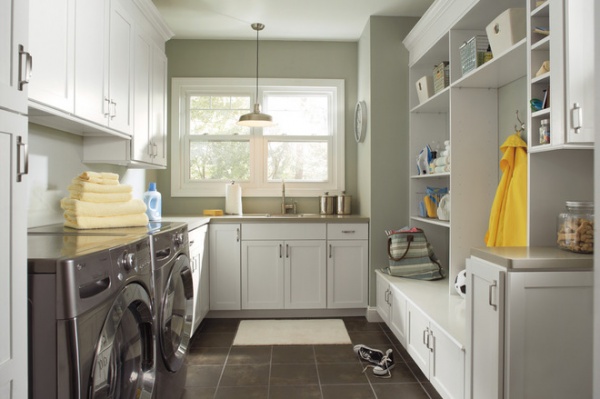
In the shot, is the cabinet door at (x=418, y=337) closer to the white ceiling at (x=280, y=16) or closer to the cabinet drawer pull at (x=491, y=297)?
the cabinet drawer pull at (x=491, y=297)

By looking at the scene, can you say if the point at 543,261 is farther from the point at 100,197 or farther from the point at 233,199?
the point at 233,199

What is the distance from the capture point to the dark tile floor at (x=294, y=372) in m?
2.26

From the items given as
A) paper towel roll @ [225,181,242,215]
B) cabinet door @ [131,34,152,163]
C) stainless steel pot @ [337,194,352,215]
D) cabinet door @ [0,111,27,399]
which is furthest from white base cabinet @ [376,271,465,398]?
cabinet door @ [131,34,152,163]

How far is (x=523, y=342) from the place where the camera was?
139 cm

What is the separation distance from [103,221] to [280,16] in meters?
2.39

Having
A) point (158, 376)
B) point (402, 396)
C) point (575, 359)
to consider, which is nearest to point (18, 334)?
point (158, 376)

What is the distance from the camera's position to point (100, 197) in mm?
1984

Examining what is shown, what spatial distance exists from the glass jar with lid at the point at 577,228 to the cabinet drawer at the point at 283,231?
2.10 metres

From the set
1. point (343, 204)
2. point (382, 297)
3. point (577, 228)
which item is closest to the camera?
point (577, 228)

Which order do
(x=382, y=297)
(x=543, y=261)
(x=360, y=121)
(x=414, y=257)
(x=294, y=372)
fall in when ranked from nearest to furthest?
(x=543, y=261), (x=294, y=372), (x=414, y=257), (x=382, y=297), (x=360, y=121)

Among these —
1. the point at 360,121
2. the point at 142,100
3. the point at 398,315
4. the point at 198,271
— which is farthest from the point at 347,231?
the point at 142,100

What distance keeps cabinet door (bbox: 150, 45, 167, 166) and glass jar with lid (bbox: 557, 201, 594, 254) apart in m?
2.57

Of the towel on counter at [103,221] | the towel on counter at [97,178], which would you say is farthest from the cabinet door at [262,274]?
the towel on counter at [97,178]

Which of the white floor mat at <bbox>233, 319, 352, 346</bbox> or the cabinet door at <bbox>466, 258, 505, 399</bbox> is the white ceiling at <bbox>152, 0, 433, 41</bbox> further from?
A: the white floor mat at <bbox>233, 319, 352, 346</bbox>
